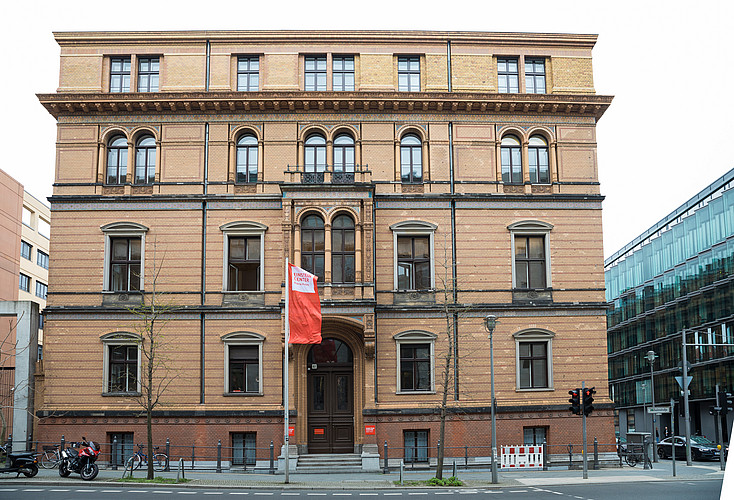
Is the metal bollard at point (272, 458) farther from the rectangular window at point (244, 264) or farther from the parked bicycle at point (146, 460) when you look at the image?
the rectangular window at point (244, 264)

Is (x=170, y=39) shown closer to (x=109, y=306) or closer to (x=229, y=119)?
(x=229, y=119)

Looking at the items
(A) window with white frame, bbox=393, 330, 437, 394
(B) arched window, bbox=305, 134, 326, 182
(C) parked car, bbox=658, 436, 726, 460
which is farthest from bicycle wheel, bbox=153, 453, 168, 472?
(C) parked car, bbox=658, 436, 726, 460

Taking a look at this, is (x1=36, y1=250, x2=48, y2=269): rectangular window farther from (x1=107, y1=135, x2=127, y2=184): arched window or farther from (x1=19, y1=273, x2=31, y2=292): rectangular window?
(x1=107, y1=135, x2=127, y2=184): arched window

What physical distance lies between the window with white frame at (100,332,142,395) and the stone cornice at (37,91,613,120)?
10511 mm

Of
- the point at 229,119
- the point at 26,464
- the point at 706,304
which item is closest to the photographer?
the point at 26,464

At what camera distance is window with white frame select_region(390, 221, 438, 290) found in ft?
110

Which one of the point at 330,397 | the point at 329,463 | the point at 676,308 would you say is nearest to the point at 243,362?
the point at 330,397

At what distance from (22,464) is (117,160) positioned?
Answer: 14322mm

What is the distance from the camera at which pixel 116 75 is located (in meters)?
34.7

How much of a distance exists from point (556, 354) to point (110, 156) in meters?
22.7

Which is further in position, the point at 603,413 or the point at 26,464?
the point at 603,413

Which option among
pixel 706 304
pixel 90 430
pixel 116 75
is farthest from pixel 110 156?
pixel 706 304

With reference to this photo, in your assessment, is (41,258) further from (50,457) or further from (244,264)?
(244,264)

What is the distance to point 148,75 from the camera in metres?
34.8
